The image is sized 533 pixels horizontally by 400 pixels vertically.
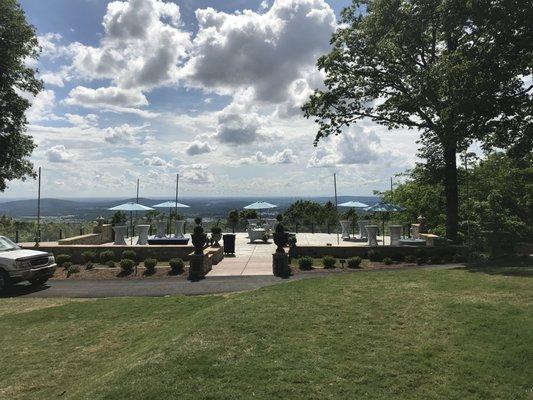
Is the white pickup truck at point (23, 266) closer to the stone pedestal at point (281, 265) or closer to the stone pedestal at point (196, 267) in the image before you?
the stone pedestal at point (196, 267)

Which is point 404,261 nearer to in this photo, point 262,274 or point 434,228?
point 262,274

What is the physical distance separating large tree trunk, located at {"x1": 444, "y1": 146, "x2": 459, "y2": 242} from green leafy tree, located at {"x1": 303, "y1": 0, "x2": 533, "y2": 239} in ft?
0.15

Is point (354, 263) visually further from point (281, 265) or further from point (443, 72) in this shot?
point (443, 72)

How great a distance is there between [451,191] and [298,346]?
56.0 feet

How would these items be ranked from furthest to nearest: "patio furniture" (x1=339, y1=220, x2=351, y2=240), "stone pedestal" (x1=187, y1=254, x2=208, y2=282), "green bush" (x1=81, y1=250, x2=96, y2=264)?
"patio furniture" (x1=339, y1=220, x2=351, y2=240), "green bush" (x1=81, y1=250, x2=96, y2=264), "stone pedestal" (x1=187, y1=254, x2=208, y2=282)

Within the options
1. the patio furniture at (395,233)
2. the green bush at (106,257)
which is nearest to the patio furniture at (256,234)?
the patio furniture at (395,233)

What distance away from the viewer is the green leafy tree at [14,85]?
23.0 meters

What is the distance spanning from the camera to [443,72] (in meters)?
16.5

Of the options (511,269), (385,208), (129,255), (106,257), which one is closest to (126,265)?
(129,255)

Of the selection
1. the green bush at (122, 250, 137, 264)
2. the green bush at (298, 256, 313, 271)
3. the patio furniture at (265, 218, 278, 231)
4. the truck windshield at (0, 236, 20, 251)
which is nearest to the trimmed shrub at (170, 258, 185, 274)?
the green bush at (122, 250, 137, 264)

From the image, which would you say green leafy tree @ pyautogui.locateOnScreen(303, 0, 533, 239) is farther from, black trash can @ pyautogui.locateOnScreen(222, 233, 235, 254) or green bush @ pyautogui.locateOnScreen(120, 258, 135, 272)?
green bush @ pyautogui.locateOnScreen(120, 258, 135, 272)

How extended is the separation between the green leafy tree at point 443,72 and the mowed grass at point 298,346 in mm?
7715

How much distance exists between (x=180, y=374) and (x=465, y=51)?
51.1ft

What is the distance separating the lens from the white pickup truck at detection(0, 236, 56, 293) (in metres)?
13.7
